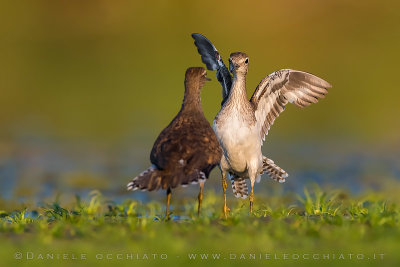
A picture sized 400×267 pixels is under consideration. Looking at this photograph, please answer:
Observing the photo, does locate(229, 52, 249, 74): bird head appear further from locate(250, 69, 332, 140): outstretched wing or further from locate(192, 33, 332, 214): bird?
locate(250, 69, 332, 140): outstretched wing

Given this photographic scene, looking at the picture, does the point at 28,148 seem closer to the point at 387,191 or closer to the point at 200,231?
the point at 387,191

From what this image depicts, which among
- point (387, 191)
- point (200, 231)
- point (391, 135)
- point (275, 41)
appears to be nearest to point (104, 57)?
point (275, 41)

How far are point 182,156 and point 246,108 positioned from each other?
1.89m

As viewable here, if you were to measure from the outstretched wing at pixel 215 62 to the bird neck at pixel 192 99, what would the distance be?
4.60 feet

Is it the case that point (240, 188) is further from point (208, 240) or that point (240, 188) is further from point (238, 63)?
point (208, 240)

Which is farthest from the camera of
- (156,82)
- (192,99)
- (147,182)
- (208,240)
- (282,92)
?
(156,82)

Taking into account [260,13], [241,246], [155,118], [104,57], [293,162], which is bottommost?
[241,246]

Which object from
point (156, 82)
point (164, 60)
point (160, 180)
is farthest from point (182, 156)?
point (164, 60)

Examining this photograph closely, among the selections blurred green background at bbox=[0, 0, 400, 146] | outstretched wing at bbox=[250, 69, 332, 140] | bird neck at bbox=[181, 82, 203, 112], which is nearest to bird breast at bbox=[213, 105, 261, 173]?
bird neck at bbox=[181, 82, 203, 112]

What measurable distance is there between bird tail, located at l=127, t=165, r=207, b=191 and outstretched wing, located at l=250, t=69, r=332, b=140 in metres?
2.79

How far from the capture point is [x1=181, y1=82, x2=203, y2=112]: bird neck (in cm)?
912

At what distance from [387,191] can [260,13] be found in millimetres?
16822

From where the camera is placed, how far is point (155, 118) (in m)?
19.5

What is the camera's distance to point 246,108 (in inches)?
394
